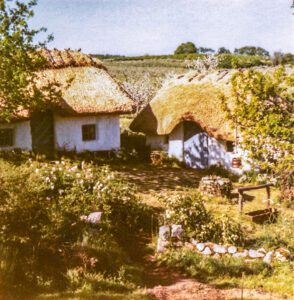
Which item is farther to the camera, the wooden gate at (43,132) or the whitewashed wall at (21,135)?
the wooden gate at (43,132)

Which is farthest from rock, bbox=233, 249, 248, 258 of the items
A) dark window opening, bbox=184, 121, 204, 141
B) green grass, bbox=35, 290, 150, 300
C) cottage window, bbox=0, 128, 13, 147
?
cottage window, bbox=0, 128, 13, 147

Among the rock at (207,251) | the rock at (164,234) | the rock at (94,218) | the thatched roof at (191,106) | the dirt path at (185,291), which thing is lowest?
the dirt path at (185,291)

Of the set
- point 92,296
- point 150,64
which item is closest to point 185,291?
point 92,296

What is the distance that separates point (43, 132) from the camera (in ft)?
74.7

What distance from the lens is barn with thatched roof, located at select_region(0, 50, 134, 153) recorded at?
72.0ft

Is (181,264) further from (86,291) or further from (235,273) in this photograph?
(86,291)

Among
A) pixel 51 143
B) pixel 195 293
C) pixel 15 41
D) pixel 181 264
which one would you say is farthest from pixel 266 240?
pixel 51 143

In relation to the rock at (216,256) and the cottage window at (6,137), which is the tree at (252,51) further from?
the rock at (216,256)

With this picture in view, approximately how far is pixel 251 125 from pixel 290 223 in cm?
307

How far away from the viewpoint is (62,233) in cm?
1025

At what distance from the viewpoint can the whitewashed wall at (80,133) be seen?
2283cm

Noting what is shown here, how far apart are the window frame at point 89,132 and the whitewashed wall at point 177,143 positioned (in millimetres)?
4447

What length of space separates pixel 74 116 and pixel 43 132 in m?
1.98

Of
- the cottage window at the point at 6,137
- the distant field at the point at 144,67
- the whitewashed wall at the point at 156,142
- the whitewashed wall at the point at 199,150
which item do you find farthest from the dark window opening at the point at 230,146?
the distant field at the point at 144,67
